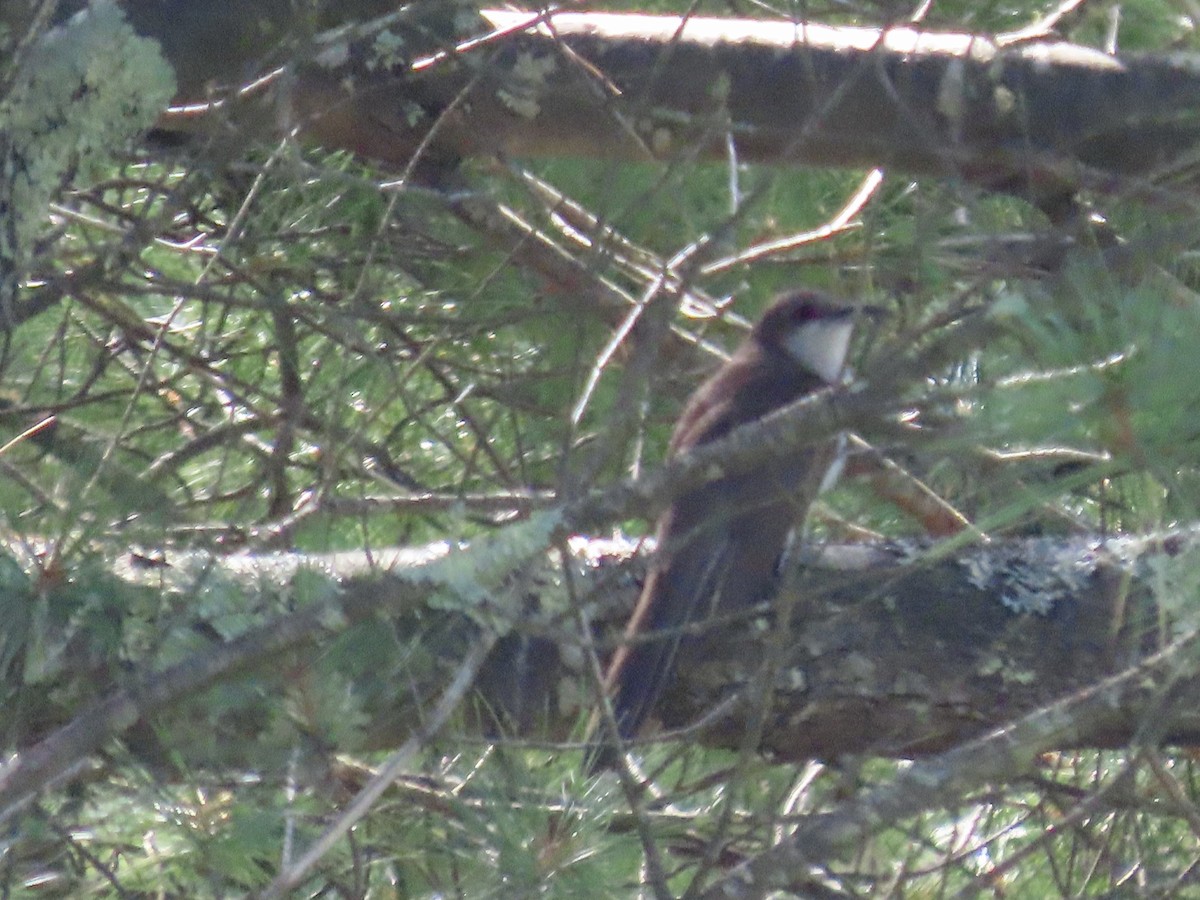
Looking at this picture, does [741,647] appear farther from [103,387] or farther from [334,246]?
[103,387]

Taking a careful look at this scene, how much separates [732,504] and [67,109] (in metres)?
1.30

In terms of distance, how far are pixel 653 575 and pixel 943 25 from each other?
111cm

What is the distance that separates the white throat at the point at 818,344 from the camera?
420cm

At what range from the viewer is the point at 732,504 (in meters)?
2.88

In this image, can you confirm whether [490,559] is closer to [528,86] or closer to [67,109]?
[67,109]

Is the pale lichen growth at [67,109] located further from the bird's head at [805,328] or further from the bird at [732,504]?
the bird's head at [805,328]

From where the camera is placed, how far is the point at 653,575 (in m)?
3.00

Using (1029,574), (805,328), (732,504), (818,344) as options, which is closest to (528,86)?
(732,504)

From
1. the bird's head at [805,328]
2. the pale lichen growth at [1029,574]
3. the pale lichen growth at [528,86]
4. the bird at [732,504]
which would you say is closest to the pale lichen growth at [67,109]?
the pale lichen growth at [528,86]

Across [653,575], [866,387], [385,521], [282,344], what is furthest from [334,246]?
[866,387]

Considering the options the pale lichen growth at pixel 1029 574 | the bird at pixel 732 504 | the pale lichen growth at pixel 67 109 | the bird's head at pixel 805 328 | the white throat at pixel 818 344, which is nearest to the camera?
the pale lichen growth at pixel 67 109

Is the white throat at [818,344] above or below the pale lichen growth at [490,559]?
below

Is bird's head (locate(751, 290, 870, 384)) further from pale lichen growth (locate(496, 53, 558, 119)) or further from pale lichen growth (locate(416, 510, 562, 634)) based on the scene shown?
pale lichen growth (locate(416, 510, 562, 634))

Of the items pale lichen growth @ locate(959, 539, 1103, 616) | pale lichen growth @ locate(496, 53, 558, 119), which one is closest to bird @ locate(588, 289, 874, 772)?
pale lichen growth @ locate(959, 539, 1103, 616)
